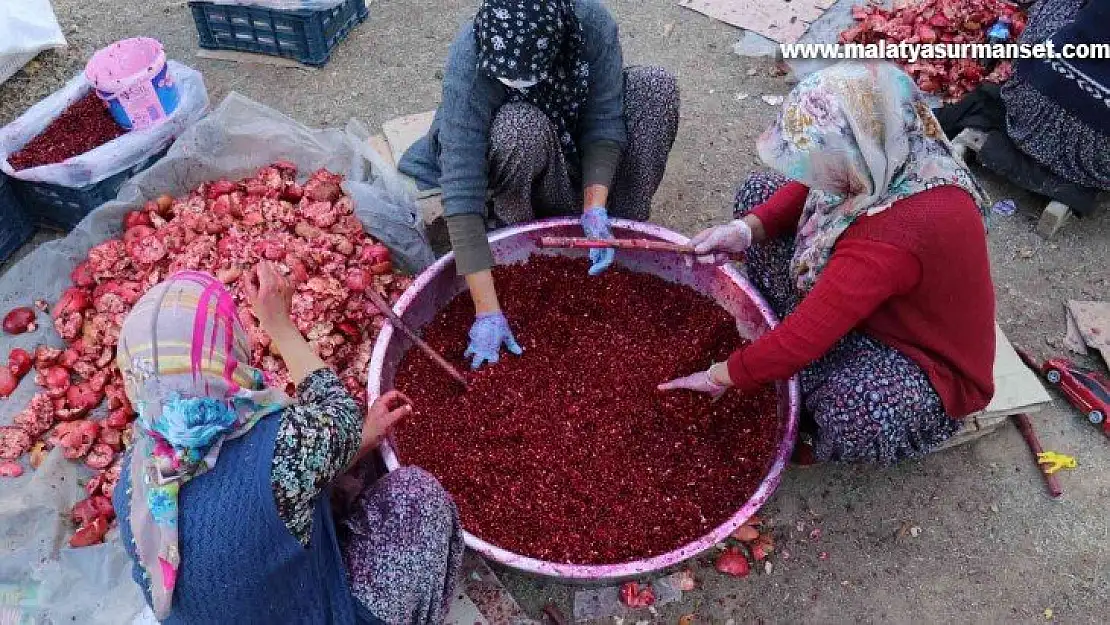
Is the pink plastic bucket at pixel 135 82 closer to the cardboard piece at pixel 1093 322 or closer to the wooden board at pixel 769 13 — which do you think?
the wooden board at pixel 769 13

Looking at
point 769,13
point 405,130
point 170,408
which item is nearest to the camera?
point 170,408

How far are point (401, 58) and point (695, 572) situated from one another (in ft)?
9.29

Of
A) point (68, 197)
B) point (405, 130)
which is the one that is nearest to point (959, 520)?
point (405, 130)

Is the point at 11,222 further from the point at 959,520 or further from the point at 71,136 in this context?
the point at 959,520

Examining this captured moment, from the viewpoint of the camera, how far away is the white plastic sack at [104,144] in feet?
9.58

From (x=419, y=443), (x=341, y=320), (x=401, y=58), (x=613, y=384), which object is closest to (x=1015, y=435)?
(x=613, y=384)

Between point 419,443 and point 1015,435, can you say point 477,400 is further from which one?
point 1015,435

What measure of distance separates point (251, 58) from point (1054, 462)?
12.3ft

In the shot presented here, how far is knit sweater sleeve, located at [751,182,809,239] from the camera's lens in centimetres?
243

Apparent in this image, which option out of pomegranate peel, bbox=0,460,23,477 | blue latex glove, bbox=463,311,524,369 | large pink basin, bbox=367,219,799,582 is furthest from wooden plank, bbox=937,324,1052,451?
pomegranate peel, bbox=0,460,23,477

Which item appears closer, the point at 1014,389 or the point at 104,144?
the point at 1014,389

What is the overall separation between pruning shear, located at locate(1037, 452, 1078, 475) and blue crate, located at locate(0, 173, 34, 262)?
12.1 ft

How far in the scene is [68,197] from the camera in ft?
9.91

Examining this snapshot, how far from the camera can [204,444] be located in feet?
4.63
